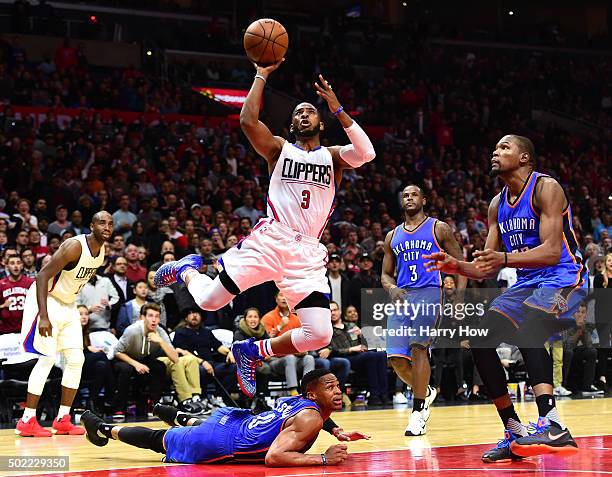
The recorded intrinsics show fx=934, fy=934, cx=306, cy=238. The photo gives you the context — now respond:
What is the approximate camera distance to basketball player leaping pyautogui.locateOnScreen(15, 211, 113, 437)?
8.49 meters

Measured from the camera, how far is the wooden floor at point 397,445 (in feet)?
18.8

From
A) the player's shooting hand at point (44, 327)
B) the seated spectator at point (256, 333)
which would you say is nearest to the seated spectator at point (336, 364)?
the seated spectator at point (256, 333)

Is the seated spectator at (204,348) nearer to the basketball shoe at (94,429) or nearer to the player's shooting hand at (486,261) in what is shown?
the basketball shoe at (94,429)

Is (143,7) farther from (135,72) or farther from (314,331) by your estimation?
(314,331)

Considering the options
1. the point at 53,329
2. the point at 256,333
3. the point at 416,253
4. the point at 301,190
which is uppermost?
the point at 301,190

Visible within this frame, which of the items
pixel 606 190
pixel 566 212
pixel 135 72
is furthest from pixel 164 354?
pixel 606 190

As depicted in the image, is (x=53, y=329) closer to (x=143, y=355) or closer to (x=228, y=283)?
(x=143, y=355)

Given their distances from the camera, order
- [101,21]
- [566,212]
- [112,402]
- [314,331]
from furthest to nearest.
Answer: [101,21]
[112,402]
[314,331]
[566,212]

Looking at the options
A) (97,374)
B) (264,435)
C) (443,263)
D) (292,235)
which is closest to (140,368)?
(97,374)

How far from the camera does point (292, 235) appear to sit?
6633mm

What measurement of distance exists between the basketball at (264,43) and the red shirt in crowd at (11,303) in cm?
507

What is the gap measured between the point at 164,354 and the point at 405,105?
14719 mm

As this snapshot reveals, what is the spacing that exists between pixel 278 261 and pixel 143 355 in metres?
4.37

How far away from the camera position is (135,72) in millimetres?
20250
